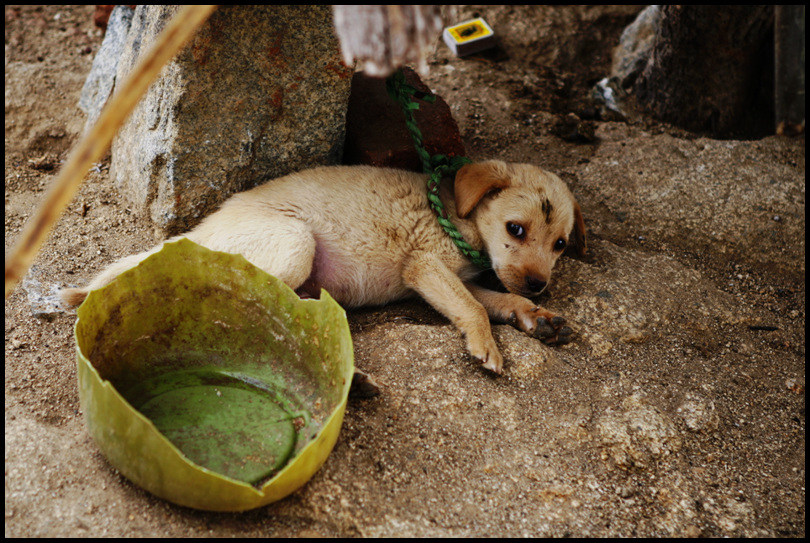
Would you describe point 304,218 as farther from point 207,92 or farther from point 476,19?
point 476,19

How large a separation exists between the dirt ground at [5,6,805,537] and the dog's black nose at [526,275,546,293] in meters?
0.25

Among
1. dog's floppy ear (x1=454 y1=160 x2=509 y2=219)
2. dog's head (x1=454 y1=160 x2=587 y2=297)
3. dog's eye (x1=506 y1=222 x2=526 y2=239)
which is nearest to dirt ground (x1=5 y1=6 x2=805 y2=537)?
dog's head (x1=454 y1=160 x2=587 y2=297)

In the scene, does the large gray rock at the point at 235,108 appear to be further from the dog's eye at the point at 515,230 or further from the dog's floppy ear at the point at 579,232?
the dog's floppy ear at the point at 579,232

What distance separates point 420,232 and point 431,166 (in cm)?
52

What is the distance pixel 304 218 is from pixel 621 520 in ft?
6.87

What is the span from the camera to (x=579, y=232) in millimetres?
3965

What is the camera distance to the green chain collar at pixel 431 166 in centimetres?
362

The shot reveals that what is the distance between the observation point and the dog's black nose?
11.5 ft

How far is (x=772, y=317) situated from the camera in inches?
152

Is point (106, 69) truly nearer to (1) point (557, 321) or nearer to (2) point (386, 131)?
(2) point (386, 131)

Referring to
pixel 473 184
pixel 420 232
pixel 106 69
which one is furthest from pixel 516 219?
pixel 106 69

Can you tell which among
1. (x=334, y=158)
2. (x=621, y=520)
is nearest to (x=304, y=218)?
(x=334, y=158)

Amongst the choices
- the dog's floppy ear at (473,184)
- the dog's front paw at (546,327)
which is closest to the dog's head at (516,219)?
the dog's floppy ear at (473,184)

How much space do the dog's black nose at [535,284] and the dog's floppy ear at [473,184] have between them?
511mm
